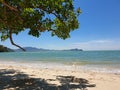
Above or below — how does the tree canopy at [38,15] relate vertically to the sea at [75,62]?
above

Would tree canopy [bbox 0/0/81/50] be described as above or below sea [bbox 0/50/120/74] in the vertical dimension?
above

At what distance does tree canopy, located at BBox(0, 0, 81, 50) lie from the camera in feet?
27.9

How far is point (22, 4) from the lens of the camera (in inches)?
333

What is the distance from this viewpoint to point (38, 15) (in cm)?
858

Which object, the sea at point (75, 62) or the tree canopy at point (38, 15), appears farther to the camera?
the sea at point (75, 62)

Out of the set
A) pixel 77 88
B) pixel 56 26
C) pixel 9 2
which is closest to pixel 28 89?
pixel 77 88

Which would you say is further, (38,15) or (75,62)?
(75,62)

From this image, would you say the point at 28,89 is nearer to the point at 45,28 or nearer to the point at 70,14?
the point at 45,28

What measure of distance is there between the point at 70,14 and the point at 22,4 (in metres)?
1.91

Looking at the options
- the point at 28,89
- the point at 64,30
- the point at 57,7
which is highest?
the point at 57,7

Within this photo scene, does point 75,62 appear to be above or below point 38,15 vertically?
below

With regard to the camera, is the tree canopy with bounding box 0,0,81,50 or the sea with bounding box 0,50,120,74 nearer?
the tree canopy with bounding box 0,0,81,50

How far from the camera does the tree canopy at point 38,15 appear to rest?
8492 millimetres

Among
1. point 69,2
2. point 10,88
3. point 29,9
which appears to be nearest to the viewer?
point 29,9
